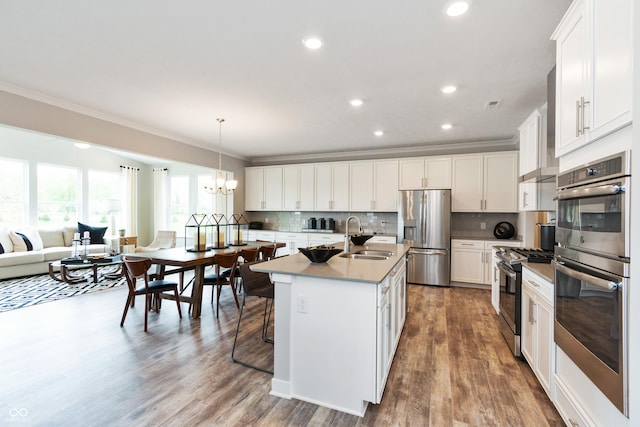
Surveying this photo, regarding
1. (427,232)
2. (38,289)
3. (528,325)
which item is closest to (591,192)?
(528,325)

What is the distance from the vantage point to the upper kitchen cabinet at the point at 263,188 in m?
7.01

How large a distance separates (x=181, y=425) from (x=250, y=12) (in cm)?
262

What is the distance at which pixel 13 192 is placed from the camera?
6254 millimetres

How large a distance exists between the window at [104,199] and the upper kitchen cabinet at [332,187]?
17.5 ft

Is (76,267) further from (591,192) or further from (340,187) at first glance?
(591,192)

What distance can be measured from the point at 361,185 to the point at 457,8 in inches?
172

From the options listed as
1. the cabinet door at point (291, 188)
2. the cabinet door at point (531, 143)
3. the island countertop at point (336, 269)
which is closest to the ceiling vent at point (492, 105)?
the cabinet door at point (531, 143)

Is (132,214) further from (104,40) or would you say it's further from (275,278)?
(275,278)

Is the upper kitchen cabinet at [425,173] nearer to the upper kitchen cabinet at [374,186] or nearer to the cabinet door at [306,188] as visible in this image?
the upper kitchen cabinet at [374,186]

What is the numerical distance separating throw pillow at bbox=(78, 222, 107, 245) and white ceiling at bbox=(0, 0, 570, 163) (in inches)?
155

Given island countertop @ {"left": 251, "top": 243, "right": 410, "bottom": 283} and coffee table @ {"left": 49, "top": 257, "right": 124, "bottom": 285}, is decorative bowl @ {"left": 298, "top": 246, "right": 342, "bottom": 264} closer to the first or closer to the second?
island countertop @ {"left": 251, "top": 243, "right": 410, "bottom": 283}

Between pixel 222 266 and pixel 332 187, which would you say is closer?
pixel 222 266

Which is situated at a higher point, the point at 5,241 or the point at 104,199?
the point at 104,199

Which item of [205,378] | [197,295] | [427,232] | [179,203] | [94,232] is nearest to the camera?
[205,378]
